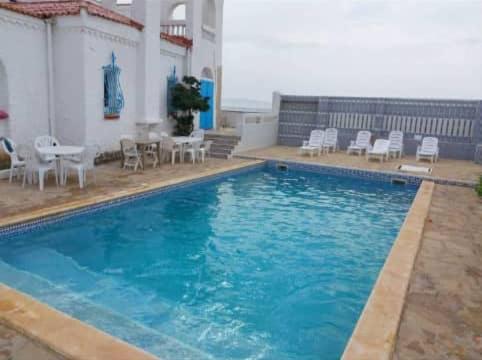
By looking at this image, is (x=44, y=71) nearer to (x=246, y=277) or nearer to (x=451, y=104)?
(x=246, y=277)

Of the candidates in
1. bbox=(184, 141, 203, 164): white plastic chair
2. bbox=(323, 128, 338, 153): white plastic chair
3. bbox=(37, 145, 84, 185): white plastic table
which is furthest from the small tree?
bbox=(37, 145, 84, 185): white plastic table

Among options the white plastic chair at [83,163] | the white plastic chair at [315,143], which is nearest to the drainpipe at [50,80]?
the white plastic chair at [83,163]

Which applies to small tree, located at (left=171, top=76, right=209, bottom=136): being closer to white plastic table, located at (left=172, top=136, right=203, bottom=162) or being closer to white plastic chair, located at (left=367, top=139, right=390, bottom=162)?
white plastic table, located at (left=172, top=136, right=203, bottom=162)

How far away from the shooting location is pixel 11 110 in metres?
8.50

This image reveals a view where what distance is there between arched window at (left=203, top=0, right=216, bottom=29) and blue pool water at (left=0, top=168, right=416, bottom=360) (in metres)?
10.3

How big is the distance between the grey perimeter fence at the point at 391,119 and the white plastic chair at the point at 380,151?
1.78 m

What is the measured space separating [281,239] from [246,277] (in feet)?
4.74

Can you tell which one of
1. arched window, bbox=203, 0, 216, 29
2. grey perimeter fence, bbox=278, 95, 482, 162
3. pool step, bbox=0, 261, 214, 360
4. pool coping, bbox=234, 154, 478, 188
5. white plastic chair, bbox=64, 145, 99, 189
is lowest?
pool step, bbox=0, 261, 214, 360

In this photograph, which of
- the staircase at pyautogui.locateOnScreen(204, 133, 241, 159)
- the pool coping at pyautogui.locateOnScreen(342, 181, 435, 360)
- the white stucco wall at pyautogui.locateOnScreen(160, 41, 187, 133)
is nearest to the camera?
the pool coping at pyautogui.locateOnScreen(342, 181, 435, 360)

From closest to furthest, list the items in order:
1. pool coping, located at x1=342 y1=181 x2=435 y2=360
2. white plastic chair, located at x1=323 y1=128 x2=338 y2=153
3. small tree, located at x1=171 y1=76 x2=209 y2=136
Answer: pool coping, located at x1=342 y1=181 x2=435 y2=360
small tree, located at x1=171 y1=76 x2=209 y2=136
white plastic chair, located at x1=323 y1=128 x2=338 y2=153

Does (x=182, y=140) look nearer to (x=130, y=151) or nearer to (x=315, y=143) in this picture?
(x=130, y=151)

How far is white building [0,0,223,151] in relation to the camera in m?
8.54

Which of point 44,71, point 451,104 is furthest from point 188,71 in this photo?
point 451,104

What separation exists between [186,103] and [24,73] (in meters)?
4.74
